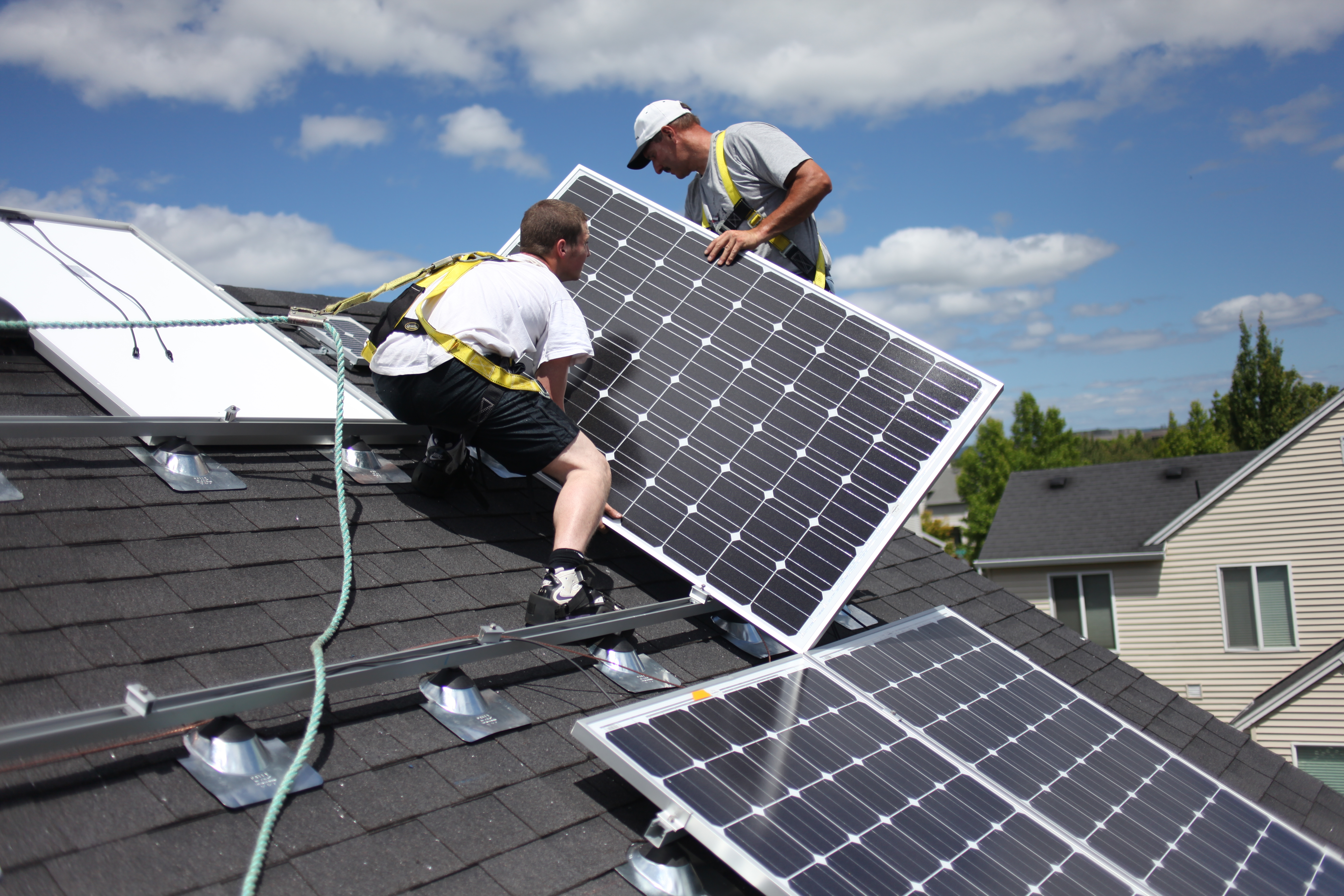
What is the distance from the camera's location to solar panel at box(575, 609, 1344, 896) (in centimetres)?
253

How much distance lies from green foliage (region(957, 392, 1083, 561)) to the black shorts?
44918mm

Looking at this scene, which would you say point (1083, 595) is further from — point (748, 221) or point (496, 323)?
point (496, 323)

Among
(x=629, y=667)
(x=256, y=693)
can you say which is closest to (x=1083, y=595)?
(x=629, y=667)

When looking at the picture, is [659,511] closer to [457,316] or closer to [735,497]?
[735,497]

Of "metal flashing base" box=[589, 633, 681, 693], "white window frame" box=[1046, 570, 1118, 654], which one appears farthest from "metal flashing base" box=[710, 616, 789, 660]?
"white window frame" box=[1046, 570, 1118, 654]

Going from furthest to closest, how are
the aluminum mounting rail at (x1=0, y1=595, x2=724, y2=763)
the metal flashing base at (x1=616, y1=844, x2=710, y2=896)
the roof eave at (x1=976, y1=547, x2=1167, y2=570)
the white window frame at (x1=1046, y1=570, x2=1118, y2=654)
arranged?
1. the white window frame at (x1=1046, y1=570, x2=1118, y2=654)
2. the roof eave at (x1=976, y1=547, x2=1167, y2=570)
3. the metal flashing base at (x1=616, y1=844, x2=710, y2=896)
4. the aluminum mounting rail at (x1=0, y1=595, x2=724, y2=763)

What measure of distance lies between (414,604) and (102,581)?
103cm

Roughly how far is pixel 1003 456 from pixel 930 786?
50.2 meters

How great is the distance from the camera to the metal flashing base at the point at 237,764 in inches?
88.0

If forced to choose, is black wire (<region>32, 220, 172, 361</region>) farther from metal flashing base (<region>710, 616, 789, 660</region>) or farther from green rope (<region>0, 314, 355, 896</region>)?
Answer: metal flashing base (<region>710, 616, 789, 660</region>)

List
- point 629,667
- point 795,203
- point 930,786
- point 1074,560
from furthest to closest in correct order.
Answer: point 1074,560
point 795,203
point 629,667
point 930,786

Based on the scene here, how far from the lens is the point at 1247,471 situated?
2038 cm

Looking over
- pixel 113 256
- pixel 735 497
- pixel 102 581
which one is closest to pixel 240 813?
pixel 102 581

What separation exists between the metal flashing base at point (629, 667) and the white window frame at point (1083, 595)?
2075 centimetres
